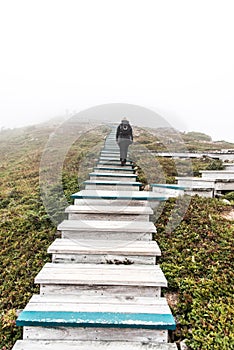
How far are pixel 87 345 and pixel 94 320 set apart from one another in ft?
0.55

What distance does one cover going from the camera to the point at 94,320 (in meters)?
2.14

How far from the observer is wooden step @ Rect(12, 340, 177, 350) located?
6.75ft

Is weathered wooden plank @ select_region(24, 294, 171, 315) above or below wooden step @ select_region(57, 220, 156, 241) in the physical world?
below

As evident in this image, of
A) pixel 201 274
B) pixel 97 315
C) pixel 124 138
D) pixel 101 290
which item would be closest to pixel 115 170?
pixel 124 138

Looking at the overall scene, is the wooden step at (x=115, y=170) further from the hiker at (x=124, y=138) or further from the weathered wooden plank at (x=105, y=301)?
the weathered wooden plank at (x=105, y=301)

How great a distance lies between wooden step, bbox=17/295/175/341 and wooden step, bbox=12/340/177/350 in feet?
0.17

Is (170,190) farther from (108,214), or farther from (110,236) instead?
(110,236)

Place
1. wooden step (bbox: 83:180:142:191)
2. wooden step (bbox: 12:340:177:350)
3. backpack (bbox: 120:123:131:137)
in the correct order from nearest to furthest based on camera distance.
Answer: wooden step (bbox: 12:340:177:350), wooden step (bbox: 83:180:142:191), backpack (bbox: 120:123:131:137)

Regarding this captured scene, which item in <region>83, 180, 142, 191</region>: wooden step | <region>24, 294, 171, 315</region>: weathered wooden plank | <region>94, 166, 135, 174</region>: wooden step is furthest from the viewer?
<region>94, 166, 135, 174</region>: wooden step

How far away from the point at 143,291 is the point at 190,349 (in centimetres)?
62

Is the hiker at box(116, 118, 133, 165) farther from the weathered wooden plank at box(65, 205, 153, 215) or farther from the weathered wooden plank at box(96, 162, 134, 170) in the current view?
the weathered wooden plank at box(65, 205, 153, 215)

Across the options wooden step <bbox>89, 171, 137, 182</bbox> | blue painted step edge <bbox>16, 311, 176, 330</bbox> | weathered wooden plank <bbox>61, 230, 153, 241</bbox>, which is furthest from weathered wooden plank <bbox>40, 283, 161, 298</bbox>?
wooden step <bbox>89, 171, 137, 182</bbox>

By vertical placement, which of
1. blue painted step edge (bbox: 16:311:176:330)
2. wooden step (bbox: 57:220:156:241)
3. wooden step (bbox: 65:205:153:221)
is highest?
wooden step (bbox: 65:205:153:221)

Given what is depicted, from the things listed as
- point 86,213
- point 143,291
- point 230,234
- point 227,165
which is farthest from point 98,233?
point 227,165
